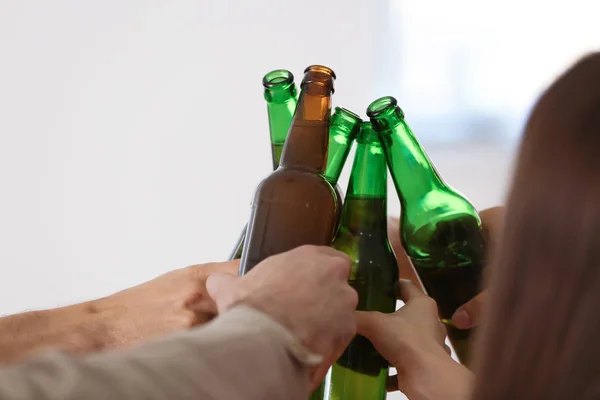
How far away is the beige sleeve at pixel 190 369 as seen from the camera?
11.8 inches

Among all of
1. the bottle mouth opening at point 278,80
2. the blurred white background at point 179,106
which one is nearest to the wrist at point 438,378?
the bottle mouth opening at point 278,80

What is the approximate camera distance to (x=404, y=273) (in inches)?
24.7

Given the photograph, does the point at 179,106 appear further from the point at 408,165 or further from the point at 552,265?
the point at 552,265

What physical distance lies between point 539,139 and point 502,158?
3.50 ft

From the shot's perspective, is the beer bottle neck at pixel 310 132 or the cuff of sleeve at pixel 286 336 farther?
the beer bottle neck at pixel 310 132

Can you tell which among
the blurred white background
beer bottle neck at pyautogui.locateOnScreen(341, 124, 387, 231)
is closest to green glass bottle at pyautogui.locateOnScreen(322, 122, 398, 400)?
beer bottle neck at pyautogui.locateOnScreen(341, 124, 387, 231)

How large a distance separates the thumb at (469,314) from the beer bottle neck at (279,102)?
19 centimetres

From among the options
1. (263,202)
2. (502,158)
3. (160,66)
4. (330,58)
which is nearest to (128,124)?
(160,66)

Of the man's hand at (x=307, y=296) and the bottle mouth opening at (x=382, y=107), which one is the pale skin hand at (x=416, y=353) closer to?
the man's hand at (x=307, y=296)

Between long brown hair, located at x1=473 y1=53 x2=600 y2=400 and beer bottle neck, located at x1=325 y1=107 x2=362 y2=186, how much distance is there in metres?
0.21

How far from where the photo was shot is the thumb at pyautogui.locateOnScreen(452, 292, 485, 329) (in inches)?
20.5

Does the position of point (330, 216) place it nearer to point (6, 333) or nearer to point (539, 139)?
point (539, 139)

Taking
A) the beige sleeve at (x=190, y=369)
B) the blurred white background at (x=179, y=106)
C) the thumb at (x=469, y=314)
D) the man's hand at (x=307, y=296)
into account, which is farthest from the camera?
the blurred white background at (x=179, y=106)

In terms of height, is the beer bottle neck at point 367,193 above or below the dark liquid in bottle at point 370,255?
above
